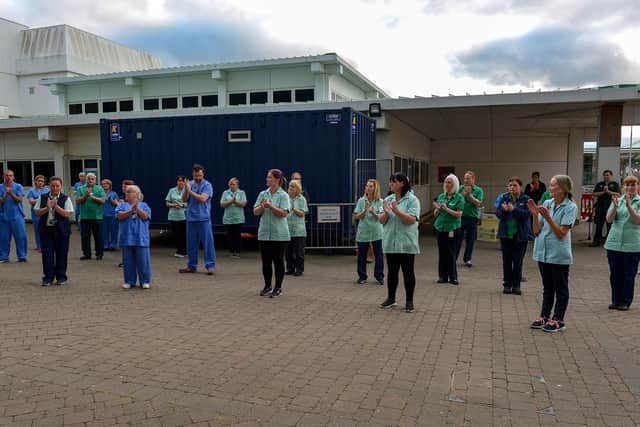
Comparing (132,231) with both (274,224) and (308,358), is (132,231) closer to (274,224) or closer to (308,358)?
(274,224)

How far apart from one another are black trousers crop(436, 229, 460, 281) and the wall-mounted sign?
10.5ft

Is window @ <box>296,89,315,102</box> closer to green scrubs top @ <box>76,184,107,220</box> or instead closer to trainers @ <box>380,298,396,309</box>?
green scrubs top @ <box>76,184,107,220</box>

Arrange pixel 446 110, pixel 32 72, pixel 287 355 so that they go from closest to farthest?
pixel 287 355, pixel 446 110, pixel 32 72

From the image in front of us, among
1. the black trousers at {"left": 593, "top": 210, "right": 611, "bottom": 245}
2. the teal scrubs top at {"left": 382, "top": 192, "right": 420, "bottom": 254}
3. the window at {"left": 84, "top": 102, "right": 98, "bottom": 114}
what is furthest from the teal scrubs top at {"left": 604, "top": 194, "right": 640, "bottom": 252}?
the window at {"left": 84, "top": 102, "right": 98, "bottom": 114}

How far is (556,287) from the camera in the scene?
5.50m

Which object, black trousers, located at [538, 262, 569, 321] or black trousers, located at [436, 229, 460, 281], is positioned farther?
black trousers, located at [436, 229, 460, 281]

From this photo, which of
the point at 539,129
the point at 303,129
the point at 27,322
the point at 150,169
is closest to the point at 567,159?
the point at 539,129

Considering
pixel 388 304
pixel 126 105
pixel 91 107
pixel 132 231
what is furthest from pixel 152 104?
pixel 388 304

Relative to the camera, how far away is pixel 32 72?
35.8 meters

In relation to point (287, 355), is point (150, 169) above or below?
above

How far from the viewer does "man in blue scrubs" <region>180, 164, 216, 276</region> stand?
29.0ft

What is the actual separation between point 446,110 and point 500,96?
1.58 metres

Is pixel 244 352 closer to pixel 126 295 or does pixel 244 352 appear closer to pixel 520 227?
pixel 126 295

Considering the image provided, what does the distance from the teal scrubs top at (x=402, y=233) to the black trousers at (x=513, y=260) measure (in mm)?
2053
